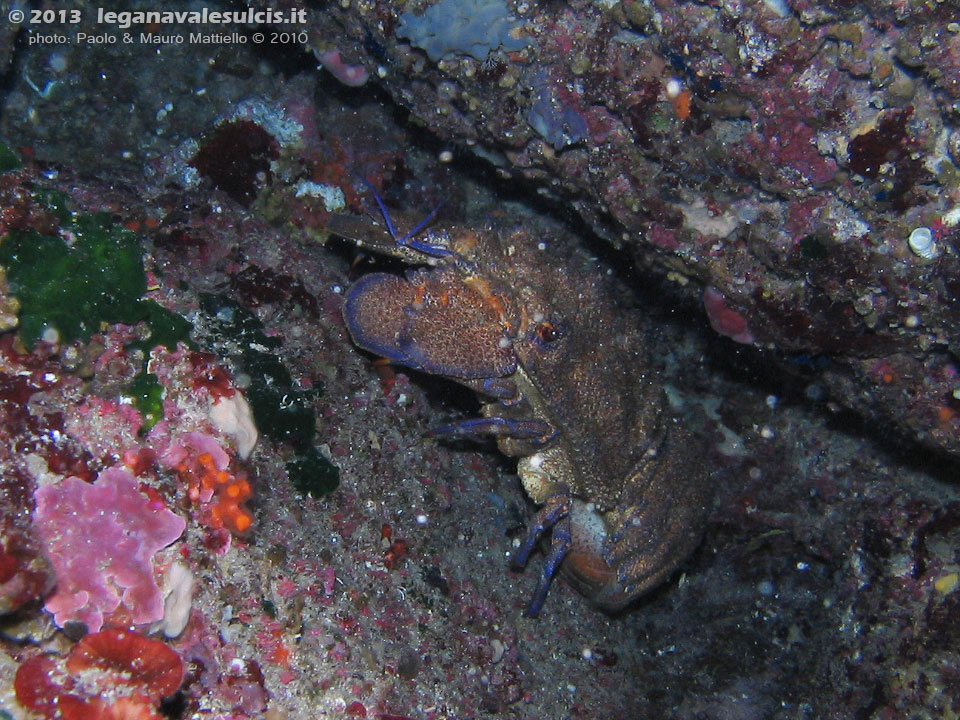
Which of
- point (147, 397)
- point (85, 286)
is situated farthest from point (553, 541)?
point (85, 286)

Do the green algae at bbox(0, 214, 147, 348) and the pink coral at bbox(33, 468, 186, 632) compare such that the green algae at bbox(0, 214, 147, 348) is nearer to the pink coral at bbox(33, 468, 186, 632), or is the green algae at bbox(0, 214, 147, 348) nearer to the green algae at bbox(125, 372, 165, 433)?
the green algae at bbox(125, 372, 165, 433)

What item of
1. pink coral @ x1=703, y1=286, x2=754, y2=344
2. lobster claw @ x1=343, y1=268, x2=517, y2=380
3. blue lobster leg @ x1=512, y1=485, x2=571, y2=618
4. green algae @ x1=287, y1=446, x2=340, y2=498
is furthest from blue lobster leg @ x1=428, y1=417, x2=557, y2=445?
pink coral @ x1=703, y1=286, x2=754, y2=344

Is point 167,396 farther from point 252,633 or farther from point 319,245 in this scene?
point 319,245

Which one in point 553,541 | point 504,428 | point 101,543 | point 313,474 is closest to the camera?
point 101,543

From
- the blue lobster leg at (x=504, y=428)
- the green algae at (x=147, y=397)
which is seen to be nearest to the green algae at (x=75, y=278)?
the green algae at (x=147, y=397)

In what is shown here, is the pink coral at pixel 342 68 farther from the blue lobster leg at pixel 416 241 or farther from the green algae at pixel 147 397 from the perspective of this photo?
the green algae at pixel 147 397

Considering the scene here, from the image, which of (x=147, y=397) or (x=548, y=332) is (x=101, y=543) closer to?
(x=147, y=397)

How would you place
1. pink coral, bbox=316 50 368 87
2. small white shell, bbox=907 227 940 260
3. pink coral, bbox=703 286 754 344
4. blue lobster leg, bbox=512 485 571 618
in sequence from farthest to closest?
pink coral, bbox=316 50 368 87, blue lobster leg, bbox=512 485 571 618, pink coral, bbox=703 286 754 344, small white shell, bbox=907 227 940 260

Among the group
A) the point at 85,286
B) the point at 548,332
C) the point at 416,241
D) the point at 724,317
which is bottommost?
the point at 85,286

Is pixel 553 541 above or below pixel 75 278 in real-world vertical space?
below
